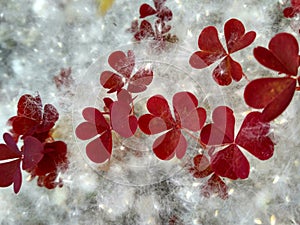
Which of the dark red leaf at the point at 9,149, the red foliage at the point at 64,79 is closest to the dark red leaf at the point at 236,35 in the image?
the red foliage at the point at 64,79

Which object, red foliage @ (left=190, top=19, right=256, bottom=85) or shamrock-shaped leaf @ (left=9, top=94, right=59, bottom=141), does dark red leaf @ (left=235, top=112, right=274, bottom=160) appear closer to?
red foliage @ (left=190, top=19, right=256, bottom=85)

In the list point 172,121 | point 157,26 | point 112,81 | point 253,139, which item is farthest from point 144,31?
point 253,139

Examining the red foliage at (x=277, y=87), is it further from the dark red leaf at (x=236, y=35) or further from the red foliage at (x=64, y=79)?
the red foliage at (x=64, y=79)

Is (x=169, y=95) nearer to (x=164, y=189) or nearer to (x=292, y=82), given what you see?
(x=164, y=189)

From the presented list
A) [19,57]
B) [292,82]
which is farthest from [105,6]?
[292,82]

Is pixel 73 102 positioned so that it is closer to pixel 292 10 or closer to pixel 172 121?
pixel 172 121

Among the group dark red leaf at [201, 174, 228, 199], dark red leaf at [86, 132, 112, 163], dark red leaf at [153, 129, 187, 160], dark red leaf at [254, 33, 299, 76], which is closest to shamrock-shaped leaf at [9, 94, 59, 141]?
dark red leaf at [86, 132, 112, 163]
